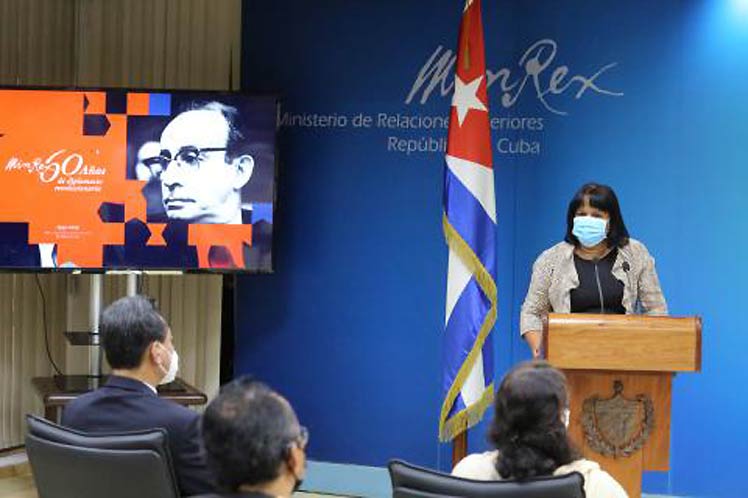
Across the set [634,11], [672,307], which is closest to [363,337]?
[672,307]

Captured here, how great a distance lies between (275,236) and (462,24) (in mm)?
1401

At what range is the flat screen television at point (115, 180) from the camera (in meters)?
5.67

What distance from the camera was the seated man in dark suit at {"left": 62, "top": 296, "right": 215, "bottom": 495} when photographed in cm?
292

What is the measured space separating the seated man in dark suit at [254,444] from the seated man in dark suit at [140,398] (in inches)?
28.5

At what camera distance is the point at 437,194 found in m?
6.03

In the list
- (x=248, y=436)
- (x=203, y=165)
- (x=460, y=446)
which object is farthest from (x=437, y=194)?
Result: (x=248, y=436)

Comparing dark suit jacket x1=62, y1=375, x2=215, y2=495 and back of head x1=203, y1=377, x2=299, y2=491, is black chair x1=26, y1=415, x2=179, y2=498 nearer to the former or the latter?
dark suit jacket x1=62, y1=375, x2=215, y2=495

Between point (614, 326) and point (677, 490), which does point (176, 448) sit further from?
point (677, 490)

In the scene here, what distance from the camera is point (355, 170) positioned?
20.2 feet

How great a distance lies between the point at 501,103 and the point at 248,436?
406cm

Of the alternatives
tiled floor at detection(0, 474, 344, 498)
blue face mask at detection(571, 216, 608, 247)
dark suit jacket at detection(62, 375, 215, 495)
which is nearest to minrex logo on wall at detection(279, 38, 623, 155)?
blue face mask at detection(571, 216, 608, 247)

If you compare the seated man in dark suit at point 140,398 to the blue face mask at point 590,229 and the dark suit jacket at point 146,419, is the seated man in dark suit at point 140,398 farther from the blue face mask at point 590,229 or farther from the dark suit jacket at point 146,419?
the blue face mask at point 590,229

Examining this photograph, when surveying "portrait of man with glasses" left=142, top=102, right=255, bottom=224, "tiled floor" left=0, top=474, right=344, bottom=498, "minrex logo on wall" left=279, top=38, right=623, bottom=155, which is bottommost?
"tiled floor" left=0, top=474, right=344, bottom=498

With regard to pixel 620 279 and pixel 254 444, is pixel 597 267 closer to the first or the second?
pixel 620 279
